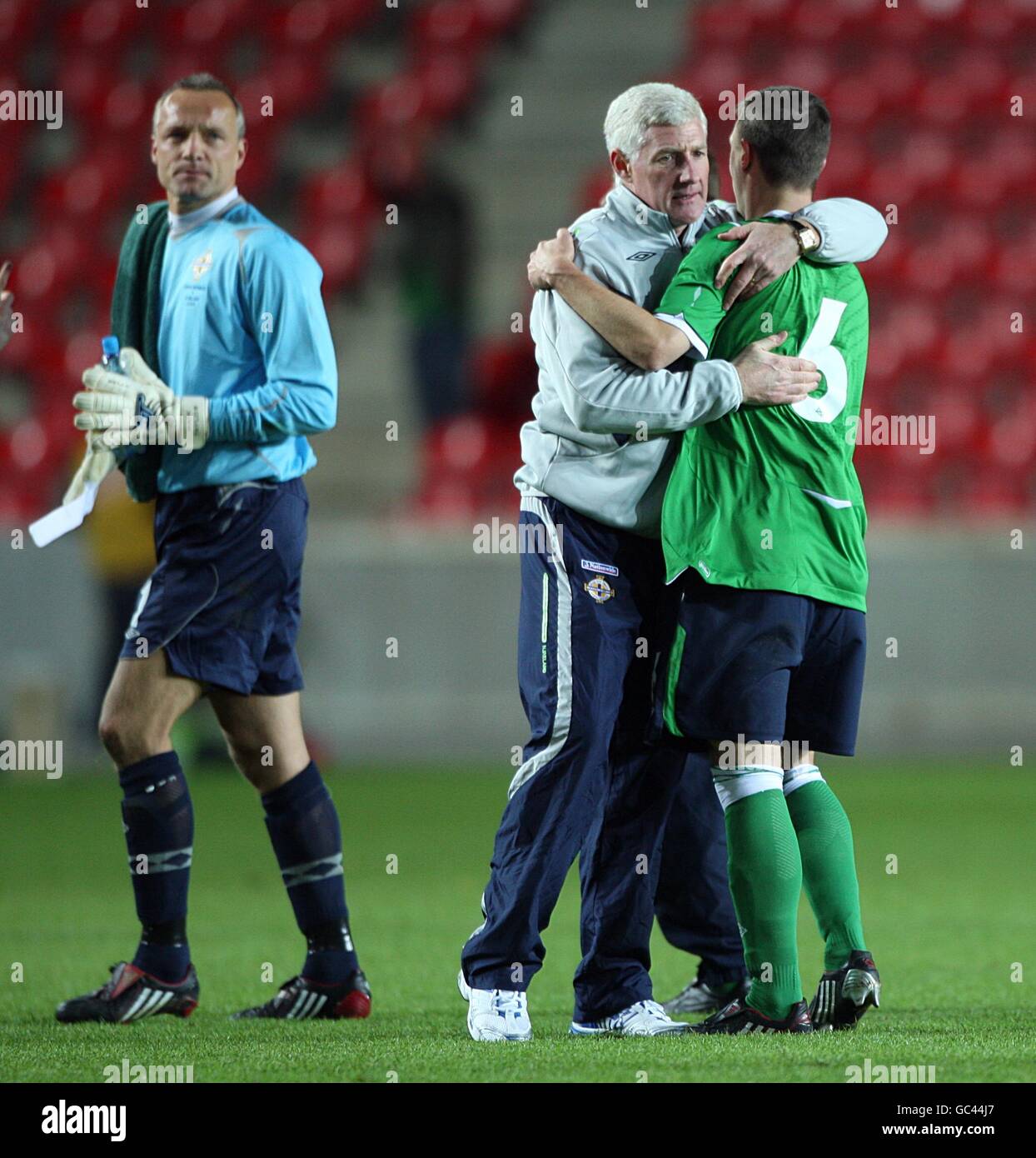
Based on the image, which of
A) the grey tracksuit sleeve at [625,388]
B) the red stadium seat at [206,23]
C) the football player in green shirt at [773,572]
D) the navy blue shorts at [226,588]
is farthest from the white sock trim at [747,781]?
the red stadium seat at [206,23]

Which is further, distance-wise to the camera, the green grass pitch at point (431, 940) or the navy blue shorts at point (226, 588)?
the navy blue shorts at point (226, 588)

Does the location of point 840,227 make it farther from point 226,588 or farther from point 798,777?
point 226,588

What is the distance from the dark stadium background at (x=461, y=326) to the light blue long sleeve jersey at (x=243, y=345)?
312 centimetres

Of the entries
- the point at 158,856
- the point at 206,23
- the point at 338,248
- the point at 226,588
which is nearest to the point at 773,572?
the point at 226,588

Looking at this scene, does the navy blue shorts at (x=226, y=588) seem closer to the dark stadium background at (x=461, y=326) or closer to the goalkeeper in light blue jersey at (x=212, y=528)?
the goalkeeper in light blue jersey at (x=212, y=528)

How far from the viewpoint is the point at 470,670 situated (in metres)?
10.1

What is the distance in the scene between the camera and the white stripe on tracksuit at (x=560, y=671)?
Result: 3379mm

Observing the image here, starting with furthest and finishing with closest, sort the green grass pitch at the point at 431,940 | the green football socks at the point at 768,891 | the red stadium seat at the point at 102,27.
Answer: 1. the red stadium seat at the point at 102,27
2. the green football socks at the point at 768,891
3. the green grass pitch at the point at 431,940

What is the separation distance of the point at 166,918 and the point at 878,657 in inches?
260

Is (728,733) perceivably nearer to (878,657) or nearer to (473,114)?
(878,657)

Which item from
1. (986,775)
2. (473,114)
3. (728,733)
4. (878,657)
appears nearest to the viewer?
(728,733)

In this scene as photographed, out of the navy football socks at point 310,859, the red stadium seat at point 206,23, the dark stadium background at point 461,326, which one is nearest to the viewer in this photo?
the navy football socks at point 310,859

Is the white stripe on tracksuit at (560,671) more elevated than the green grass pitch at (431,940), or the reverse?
the white stripe on tracksuit at (560,671)

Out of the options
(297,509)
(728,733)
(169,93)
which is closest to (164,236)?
(169,93)
